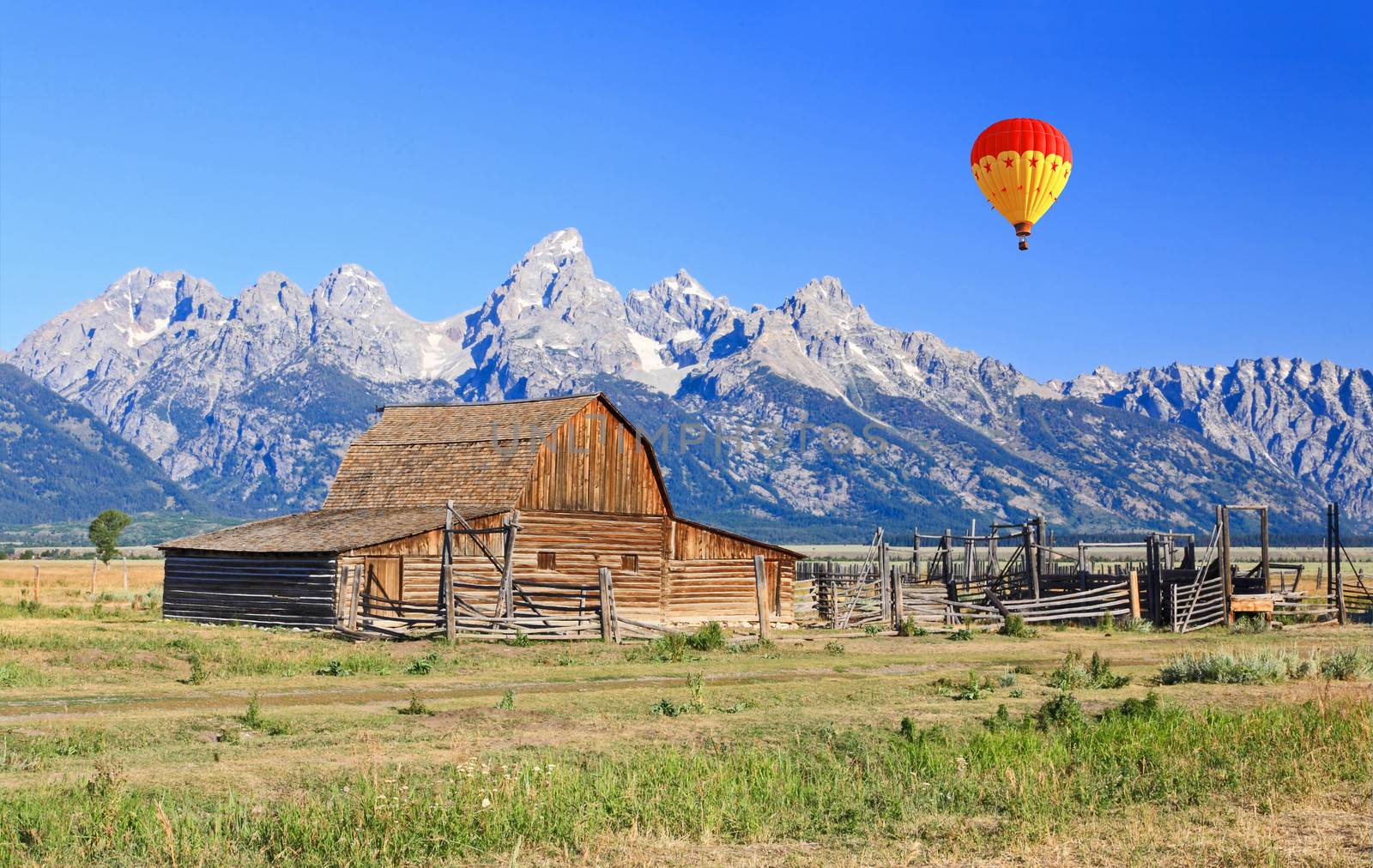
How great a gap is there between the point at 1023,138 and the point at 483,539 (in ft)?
57.9

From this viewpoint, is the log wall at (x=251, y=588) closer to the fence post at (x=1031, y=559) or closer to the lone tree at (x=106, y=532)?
the fence post at (x=1031, y=559)

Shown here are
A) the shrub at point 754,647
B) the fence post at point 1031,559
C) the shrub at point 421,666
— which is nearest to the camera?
the shrub at point 421,666

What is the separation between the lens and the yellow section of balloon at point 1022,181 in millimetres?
34656

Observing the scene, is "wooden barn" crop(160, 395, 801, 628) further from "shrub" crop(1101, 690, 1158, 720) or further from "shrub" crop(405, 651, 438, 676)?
"shrub" crop(1101, 690, 1158, 720)

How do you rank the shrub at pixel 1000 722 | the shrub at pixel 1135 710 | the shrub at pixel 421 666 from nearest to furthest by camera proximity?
the shrub at pixel 1000 722 → the shrub at pixel 1135 710 → the shrub at pixel 421 666

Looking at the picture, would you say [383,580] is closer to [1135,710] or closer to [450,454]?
[450,454]

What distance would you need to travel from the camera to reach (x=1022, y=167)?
34656 millimetres

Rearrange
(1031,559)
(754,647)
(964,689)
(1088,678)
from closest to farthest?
(964,689) < (1088,678) < (754,647) < (1031,559)

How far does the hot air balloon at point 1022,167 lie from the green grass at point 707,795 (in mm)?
21388

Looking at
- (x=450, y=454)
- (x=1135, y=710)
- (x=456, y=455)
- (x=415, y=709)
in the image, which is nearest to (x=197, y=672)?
(x=415, y=709)

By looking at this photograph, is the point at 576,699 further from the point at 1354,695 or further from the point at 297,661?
the point at 1354,695

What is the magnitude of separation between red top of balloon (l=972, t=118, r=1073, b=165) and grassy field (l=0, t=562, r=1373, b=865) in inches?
574

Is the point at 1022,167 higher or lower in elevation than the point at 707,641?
higher

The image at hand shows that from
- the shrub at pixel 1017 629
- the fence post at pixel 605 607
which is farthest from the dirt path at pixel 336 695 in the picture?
the shrub at pixel 1017 629
